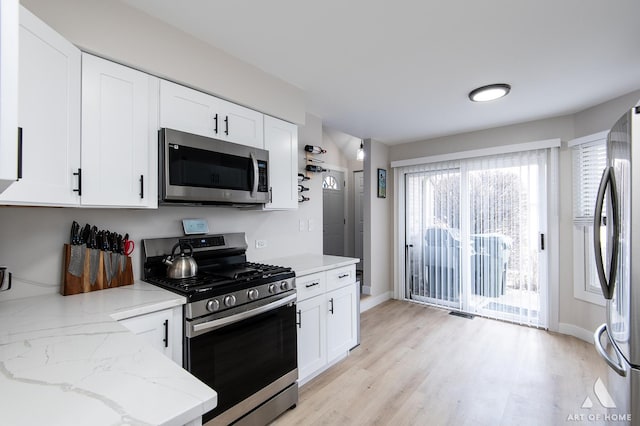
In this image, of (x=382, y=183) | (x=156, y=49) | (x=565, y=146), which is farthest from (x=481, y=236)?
(x=156, y=49)

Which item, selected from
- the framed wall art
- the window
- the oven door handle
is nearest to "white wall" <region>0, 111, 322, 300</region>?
the oven door handle

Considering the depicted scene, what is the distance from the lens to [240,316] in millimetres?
1746

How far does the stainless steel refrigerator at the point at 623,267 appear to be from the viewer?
48.9 inches

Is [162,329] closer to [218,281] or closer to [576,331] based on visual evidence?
[218,281]

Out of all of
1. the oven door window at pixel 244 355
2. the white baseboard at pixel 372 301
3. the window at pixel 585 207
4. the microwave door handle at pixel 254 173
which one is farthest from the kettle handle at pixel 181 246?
the window at pixel 585 207

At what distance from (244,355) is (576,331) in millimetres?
3602

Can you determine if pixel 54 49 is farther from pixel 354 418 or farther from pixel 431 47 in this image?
pixel 354 418

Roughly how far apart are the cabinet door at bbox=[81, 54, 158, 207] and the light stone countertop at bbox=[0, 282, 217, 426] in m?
0.66

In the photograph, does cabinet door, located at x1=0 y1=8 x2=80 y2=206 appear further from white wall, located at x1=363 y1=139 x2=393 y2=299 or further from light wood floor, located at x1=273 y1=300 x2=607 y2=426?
white wall, located at x1=363 y1=139 x2=393 y2=299

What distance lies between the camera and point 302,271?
229 cm

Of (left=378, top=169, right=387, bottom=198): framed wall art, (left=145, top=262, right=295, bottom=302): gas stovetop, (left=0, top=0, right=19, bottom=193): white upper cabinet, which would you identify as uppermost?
(left=378, top=169, right=387, bottom=198): framed wall art

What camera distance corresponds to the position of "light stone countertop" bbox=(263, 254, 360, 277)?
237 cm

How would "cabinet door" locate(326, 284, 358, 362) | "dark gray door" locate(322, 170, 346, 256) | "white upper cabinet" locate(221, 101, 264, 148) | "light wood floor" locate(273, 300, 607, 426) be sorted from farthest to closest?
"dark gray door" locate(322, 170, 346, 256) < "cabinet door" locate(326, 284, 358, 362) < "white upper cabinet" locate(221, 101, 264, 148) < "light wood floor" locate(273, 300, 607, 426)

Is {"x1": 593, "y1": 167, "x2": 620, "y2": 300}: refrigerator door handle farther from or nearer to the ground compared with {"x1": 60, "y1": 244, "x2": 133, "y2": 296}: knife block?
farther from the ground
